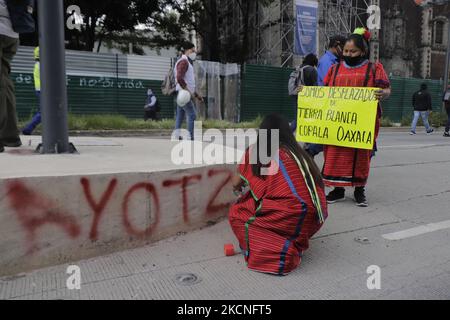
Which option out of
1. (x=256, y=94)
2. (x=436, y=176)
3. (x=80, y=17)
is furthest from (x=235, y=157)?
(x=80, y=17)

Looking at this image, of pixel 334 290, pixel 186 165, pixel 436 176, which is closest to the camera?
pixel 334 290

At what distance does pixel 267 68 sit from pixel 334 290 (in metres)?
16.4

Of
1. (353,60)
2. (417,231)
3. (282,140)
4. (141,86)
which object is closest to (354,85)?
(353,60)

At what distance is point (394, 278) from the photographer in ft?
9.64

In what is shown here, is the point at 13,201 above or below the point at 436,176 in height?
above

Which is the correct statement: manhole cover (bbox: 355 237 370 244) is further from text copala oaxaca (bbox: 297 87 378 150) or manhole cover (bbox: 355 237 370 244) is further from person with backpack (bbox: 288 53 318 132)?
person with backpack (bbox: 288 53 318 132)

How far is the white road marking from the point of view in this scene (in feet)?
12.2

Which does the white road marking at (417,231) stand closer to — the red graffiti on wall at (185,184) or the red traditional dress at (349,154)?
the red traditional dress at (349,154)

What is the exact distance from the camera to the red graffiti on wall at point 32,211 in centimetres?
283

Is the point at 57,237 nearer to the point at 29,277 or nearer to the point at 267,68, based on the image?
the point at 29,277

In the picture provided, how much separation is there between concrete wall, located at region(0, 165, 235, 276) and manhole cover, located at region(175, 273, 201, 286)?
609 mm

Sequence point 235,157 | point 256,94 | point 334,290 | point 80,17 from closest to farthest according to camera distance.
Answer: point 334,290
point 235,157
point 256,94
point 80,17

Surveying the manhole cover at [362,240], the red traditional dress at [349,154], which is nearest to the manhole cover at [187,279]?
the manhole cover at [362,240]

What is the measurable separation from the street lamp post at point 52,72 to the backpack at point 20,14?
144 millimetres
